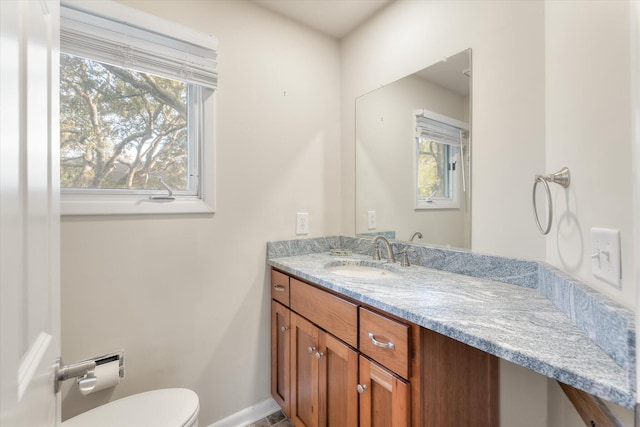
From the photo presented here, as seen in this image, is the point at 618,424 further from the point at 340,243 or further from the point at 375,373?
the point at 340,243

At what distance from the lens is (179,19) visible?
1430 millimetres

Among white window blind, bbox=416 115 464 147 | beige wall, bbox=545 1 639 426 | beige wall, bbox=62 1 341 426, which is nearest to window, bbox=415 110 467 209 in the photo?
white window blind, bbox=416 115 464 147

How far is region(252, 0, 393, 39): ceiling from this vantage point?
1.67 m

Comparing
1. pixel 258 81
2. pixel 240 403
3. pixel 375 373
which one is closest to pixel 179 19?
pixel 258 81

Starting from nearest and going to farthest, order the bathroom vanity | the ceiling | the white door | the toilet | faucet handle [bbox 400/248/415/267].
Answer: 1. the white door
2. the bathroom vanity
3. the toilet
4. faucet handle [bbox 400/248/415/267]
5. the ceiling

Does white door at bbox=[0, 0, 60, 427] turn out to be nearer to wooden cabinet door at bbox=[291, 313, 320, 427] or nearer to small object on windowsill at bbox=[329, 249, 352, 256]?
wooden cabinet door at bbox=[291, 313, 320, 427]

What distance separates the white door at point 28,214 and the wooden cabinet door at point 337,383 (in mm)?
872

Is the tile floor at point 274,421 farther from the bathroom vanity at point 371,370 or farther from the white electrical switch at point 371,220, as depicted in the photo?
the white electrical switch at point 371,220

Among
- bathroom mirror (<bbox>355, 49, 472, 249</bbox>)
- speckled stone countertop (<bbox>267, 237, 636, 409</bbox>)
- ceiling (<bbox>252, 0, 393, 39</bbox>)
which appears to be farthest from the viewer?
ceiling (<bbox>252, 0, 393, 39</bbox>)

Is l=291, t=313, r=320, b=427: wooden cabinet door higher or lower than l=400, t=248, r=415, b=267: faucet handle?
lower

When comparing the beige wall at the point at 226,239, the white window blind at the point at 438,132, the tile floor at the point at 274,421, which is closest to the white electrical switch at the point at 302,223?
the beige wall at the point at 226,239

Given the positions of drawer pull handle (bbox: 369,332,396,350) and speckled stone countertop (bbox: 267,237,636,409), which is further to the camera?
drawer pull handle (bbox: 369,332,396,350)

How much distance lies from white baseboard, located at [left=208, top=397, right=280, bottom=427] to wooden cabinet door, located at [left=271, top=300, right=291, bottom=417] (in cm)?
7

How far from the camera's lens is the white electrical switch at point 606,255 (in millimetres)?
643
